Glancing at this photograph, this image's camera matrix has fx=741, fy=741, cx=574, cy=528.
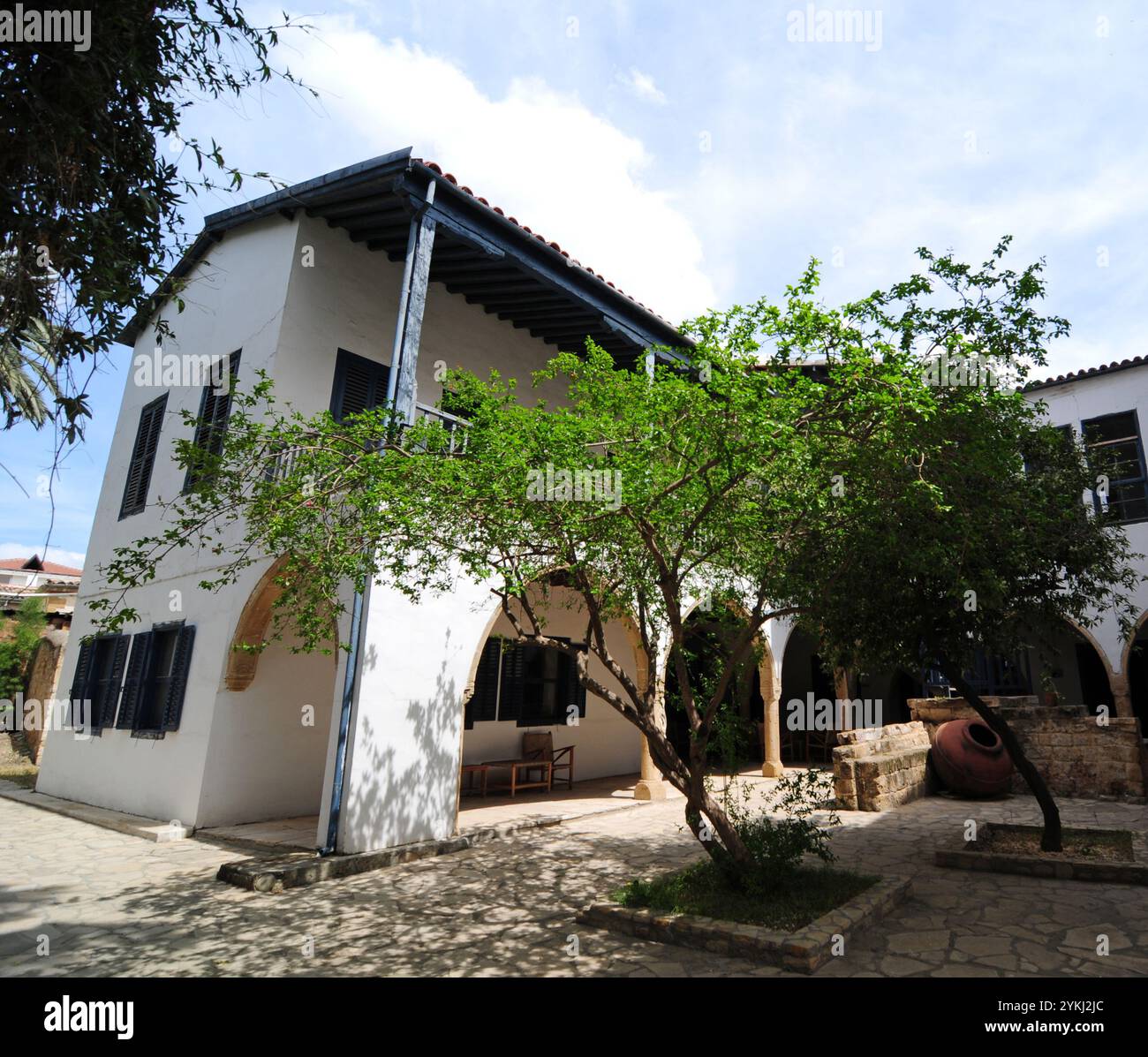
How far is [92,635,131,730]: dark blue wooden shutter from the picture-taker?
33.0ft

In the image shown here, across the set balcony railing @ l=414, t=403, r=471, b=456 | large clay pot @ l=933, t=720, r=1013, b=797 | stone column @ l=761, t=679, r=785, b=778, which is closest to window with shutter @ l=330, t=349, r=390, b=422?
balcony railing @ l=414, t=403, r=471, b=456

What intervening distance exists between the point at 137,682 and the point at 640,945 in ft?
25.5

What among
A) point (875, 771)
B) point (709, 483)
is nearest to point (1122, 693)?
point (875, 771)

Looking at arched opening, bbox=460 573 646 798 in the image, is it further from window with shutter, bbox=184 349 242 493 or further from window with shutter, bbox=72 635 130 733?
window with shutter, bbox=72 635 130 733

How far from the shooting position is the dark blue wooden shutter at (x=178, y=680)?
8.82m

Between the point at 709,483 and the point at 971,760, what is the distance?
8336mm

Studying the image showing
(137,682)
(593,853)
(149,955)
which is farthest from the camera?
(137,682)

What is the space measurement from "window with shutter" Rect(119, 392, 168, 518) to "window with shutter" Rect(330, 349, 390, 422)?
147 inches

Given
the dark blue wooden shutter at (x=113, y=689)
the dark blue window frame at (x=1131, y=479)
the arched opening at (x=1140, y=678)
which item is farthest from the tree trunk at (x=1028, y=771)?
the dark blue wooden shutter at (x=113, y=689)

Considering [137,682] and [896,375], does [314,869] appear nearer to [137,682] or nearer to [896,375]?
[137,682]

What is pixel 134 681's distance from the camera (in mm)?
9727

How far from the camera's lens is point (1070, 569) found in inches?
274

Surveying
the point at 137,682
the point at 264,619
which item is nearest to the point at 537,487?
the point at 264,619

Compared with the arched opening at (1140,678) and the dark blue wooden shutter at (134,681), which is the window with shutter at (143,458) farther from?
the arched opening at (1140,678)
